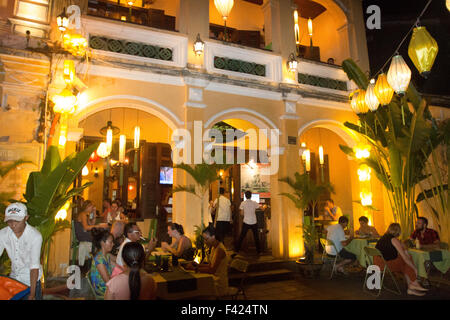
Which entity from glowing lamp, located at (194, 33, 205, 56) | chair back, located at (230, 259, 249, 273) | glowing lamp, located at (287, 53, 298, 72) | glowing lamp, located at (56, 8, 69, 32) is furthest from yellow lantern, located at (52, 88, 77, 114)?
glowing lamp, located at (287, 53, 298, 72)

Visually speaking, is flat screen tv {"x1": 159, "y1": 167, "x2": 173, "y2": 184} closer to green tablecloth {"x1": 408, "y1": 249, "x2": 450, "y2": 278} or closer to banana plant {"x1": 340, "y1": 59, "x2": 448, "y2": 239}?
banana plant {"x1": 340, "y1": 59, "x2": 448, "y2": 239}

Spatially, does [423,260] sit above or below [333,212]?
below

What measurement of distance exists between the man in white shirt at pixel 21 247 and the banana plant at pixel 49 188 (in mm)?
713

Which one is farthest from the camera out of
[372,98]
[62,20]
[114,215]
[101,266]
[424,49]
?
[114,215]

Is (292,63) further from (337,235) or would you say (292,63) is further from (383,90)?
(337,235)

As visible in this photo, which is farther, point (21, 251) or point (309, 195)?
point (309, 195)

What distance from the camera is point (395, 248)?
573 centimetres

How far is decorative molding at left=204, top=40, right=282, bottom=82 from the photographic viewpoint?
8.33 meters

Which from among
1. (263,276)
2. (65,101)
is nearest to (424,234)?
(263,276)

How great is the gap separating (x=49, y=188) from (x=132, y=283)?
6.73 ft

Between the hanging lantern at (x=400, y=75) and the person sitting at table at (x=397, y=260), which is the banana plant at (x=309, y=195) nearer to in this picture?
the person sitting at table at (x=397, y=260)

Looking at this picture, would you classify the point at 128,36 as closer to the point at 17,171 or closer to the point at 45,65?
the point at 45,65
